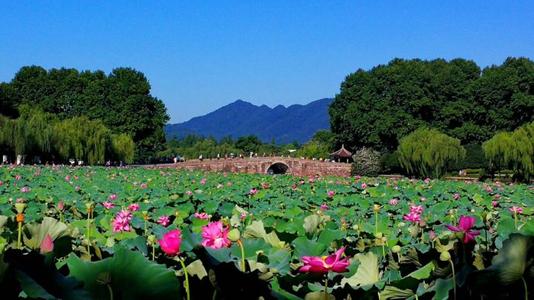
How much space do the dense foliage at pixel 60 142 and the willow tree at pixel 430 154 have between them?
20038 millimetres

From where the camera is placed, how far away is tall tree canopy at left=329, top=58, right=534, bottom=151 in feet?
170

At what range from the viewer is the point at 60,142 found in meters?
39.4

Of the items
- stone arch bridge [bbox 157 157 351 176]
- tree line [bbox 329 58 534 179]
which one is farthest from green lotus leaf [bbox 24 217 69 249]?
stone arch bridge [bbox 157 157 351 176]

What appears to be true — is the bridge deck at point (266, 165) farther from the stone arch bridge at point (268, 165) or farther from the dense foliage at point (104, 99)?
the dense foliage at point (104, 99)

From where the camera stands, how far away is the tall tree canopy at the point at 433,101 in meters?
51.8

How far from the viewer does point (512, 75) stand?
5191 centimetres

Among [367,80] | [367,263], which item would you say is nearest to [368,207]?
[367,263]

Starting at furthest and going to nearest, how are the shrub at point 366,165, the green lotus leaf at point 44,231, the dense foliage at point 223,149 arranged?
the dense foliage at point 223,149
the shrub at point 366,165
the green lotus leaf at point 44,231

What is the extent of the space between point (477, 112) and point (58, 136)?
33745 mm

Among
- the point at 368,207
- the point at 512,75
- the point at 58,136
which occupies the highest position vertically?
the point at 512,75

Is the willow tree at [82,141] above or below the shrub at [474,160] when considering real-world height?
above

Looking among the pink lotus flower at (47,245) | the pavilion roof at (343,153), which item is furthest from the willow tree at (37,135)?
the pink lotus flower at (47,245)

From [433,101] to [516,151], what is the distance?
1001 inches

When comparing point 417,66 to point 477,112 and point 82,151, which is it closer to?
point 477,112
